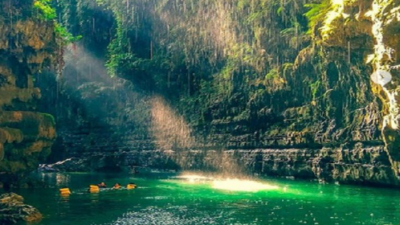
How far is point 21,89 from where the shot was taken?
3158 centimetres

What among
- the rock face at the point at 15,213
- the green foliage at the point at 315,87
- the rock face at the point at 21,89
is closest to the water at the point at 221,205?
the rock face at the point at 15,213

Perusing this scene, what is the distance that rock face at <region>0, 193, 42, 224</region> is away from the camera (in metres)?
20.4

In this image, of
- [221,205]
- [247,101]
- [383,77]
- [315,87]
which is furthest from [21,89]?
[383,77]

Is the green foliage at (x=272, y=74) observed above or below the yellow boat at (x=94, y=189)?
above

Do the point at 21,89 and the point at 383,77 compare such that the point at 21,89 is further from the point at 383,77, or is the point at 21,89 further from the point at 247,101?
the point at 383,77

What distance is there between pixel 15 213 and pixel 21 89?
41.4 feet

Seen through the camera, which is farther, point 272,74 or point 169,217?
point 272,74

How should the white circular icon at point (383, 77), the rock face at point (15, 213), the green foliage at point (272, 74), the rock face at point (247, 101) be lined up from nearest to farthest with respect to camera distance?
the white circular icon at point (383, 77), the rock face at point (15, 213), the rock face at point (247, 101), the green foliage at point (272, 74)

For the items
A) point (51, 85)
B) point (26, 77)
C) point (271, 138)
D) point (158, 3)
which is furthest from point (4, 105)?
point (51, 85)

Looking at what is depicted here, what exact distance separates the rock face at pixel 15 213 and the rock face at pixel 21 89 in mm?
8134

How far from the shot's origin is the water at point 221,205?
2111 cm

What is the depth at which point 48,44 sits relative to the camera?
32.9 metres

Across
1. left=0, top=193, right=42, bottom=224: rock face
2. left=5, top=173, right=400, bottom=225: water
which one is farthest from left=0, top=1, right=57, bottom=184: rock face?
left=0, top=193, right=42, bottom=224: rock face

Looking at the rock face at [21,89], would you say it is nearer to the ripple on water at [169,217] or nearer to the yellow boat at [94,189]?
the yellow boat at [94,189]
